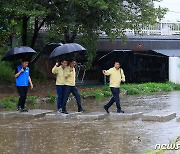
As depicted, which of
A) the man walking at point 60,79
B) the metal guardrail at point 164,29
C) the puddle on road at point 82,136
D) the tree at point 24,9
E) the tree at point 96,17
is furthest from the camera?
the metal guardrail at point 164,29

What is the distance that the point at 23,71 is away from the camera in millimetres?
12711

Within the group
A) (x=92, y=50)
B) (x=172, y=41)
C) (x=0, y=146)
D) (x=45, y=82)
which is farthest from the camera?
(x=172, y=41)

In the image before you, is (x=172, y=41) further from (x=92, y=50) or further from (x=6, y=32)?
(x=6, y=32)

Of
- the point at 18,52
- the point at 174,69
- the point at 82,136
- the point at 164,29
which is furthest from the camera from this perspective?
the point at 164,29

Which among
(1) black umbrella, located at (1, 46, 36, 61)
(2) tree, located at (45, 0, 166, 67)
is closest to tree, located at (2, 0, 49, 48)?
(2) tree, located at (45, 0, 166, 67)

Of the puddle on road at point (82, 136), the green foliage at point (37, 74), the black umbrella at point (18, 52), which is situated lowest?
the green foliage at point (37, 74)

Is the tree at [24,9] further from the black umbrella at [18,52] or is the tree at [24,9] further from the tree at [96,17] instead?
the black umbrella at [18,52]

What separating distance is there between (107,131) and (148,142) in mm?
1579

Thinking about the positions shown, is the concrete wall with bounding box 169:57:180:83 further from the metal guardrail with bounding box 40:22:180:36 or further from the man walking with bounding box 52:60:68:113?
the man walking with bounding box 52:60:68:113

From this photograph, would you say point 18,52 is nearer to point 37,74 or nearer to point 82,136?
point 82,136

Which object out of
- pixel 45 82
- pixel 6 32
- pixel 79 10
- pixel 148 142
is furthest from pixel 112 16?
pixel 148 142

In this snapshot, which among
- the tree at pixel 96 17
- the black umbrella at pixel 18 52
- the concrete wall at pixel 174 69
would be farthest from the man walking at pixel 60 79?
the concrete wall at pixel 174 69

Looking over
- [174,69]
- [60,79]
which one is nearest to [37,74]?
[174,69]

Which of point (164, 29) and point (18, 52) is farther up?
point (164, 29)
